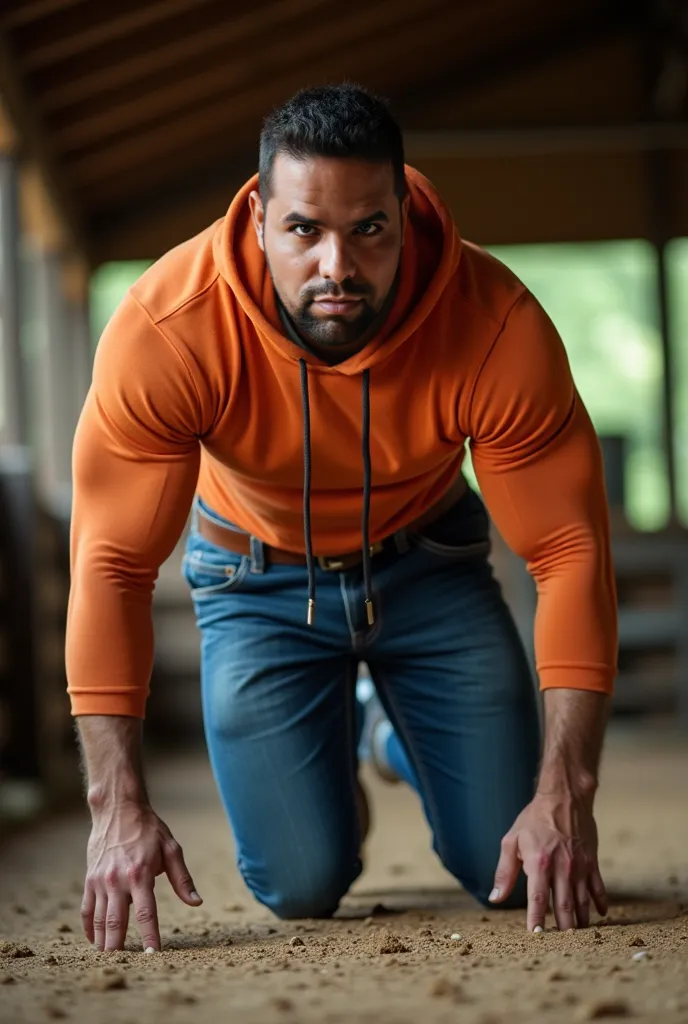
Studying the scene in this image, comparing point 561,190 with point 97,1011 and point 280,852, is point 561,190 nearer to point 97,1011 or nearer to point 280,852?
point 280,852

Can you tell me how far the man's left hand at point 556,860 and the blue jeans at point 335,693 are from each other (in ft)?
1.60

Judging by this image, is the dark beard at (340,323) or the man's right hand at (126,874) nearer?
the man's right hand at (126,874)

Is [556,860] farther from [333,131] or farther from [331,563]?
[333,131]

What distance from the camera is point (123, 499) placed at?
229 cm

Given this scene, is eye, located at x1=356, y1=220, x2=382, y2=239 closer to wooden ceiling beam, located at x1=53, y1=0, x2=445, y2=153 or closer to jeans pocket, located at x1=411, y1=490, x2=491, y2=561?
jeans pocket, located at x1=411, y1=490, x2=491, y2=561

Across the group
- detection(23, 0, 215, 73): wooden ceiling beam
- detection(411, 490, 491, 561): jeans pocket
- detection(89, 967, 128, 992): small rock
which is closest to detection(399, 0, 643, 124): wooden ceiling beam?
detection(23, 0, 215, 73): wooden ceiling beam

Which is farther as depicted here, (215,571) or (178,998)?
(215,571)

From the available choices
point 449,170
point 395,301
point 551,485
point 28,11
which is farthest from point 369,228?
point 449,170

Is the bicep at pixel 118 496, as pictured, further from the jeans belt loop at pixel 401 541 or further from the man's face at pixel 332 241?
the jeans belt loop at pixel 401 541

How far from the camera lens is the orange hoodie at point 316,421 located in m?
2.27

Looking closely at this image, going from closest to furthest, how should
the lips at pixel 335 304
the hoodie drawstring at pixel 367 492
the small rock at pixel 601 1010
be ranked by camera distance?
1. the small rock at pixel 601 1010
2. the lips at pixel 335 304
3. the hoodie drawstring at pixel 367 492

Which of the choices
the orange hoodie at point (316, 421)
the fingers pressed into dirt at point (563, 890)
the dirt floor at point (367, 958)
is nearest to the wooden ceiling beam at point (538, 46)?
the dirt floor at point (367, 958)

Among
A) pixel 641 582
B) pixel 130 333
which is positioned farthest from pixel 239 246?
pixel 641 582

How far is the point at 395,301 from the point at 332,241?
21 centimetres
